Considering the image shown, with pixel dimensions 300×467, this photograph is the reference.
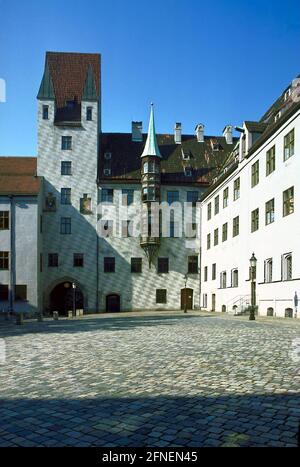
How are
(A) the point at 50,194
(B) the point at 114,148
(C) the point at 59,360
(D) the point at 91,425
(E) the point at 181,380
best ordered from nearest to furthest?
(D) the point at 91,425
(E) the point at 181,380
(C) the point at 59,360
(A) the point at 50,194
(B) the point at 114,148

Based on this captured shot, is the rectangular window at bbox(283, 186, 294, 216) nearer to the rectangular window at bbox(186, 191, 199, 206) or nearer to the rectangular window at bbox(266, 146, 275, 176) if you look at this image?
the rectangular window at bbox(266, 146, 275, 176)

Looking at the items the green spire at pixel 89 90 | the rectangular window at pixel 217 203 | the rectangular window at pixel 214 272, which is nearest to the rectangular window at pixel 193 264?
the rectangular window at pixel 214 272

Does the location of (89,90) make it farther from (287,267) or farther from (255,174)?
(287,267)

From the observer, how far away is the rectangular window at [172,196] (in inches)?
1837

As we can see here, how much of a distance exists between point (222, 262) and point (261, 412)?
33208 millimetres

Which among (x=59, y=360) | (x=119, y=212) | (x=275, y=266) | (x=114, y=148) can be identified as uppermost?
(x=114, y=148)

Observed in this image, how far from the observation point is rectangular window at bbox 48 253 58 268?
44812 millimetres

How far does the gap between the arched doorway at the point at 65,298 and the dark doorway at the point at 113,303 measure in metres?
2.76

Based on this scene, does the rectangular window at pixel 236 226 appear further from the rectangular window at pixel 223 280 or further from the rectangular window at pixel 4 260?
the rectangular window at pixel 4 260

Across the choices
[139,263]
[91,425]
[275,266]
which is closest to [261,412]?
[91,425]

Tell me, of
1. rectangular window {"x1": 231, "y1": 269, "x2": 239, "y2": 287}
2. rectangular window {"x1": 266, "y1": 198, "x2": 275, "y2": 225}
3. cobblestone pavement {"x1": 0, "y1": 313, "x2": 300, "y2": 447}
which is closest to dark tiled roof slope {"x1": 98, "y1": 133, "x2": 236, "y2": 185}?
rectangular window {"x1": 231, "y1": 269, "x2": 239, "y2": 287}

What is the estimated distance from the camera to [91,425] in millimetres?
5445

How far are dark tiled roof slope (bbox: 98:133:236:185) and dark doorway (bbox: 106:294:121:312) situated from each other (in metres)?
12.2

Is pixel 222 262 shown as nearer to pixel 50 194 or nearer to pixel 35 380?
pixel 50 194
